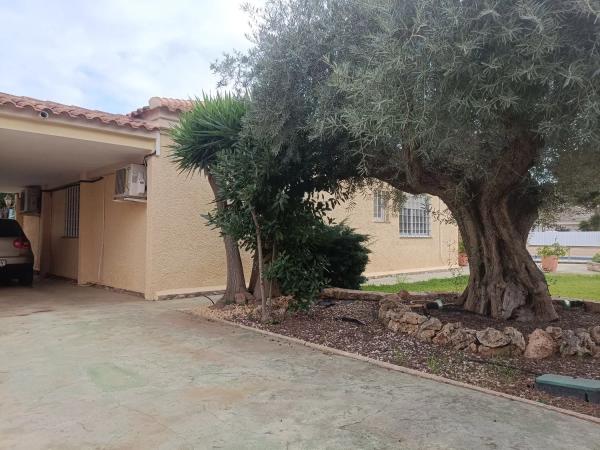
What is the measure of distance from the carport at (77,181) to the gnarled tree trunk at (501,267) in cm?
613

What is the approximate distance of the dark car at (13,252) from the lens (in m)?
10.7

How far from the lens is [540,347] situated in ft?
16.7

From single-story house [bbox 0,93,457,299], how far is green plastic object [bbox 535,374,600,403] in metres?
5.23

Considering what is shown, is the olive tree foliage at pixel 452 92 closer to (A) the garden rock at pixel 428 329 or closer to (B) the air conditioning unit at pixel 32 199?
(A) the garden rock at pixel 428 329

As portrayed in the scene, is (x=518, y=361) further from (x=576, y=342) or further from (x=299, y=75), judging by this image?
(x=299, y=75)

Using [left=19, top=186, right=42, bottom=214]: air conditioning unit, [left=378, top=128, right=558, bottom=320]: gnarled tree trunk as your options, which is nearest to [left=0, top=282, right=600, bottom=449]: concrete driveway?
[left=378, top=128, right=558, bottom=320]: gnarled tree trunk

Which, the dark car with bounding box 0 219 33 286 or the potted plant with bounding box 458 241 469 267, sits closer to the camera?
the dark car with bounding box 0 219 33 286

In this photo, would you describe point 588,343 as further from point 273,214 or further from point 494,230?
point 273,214

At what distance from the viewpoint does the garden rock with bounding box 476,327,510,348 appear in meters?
5.17

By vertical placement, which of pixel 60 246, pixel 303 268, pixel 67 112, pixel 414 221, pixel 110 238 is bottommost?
pixel 303 268

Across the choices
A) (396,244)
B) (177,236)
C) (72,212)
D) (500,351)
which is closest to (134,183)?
(177,236)

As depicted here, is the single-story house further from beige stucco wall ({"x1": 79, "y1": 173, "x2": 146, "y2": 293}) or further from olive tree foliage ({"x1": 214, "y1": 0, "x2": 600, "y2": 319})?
olive tree foliage ({"x1": 214, "y1": 0, "x2": 600, "y2": 319})

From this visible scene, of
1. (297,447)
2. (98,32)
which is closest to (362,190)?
(297,447)

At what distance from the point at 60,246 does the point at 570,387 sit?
A: 13.2m
